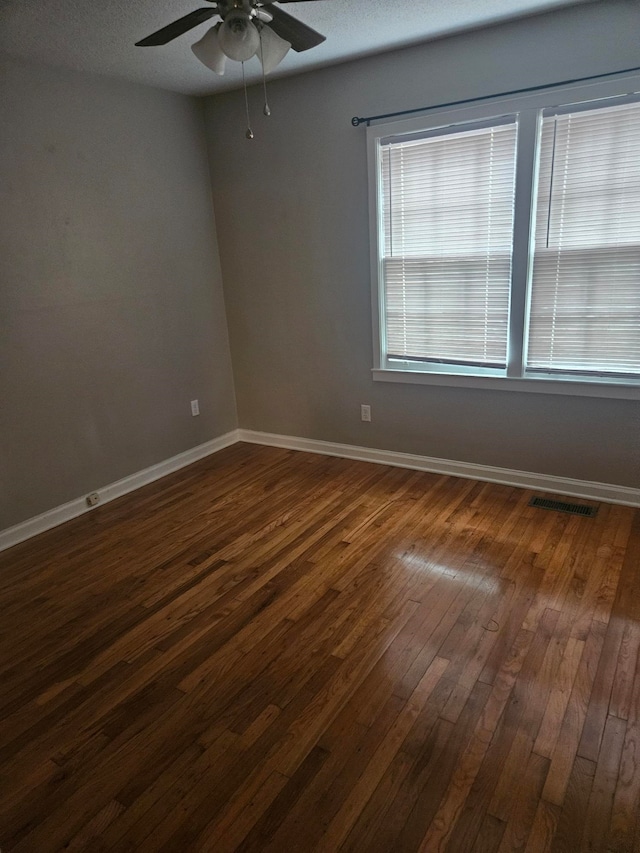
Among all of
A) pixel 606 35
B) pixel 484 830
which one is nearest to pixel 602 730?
pixel 484 830

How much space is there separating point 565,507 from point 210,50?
2.88m

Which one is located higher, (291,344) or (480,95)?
(480,95)

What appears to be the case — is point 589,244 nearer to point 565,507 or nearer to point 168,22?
point 565,507

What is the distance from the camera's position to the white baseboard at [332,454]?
314 centimetres

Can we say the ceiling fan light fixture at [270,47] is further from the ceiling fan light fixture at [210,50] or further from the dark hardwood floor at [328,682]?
the dark hardwood floor at [328,682]

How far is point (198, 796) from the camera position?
1.58 m

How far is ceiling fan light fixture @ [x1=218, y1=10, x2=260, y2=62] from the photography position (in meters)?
1.81

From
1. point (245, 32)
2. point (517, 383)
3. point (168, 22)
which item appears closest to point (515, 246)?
point (517, 383)

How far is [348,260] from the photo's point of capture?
12.0 ft

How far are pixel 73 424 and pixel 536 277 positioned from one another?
295 cm

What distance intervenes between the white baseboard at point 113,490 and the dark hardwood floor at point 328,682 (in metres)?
0.11

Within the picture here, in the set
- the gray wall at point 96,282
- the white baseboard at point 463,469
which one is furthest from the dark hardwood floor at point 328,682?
the gray wall at point 96,282

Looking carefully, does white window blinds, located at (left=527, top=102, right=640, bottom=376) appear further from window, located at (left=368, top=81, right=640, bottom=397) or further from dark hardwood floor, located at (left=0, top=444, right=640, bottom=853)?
dark hardwood floor, located at (left=0, top=444, right=640, bottom=853)

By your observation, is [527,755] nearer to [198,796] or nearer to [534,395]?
[198,796]
